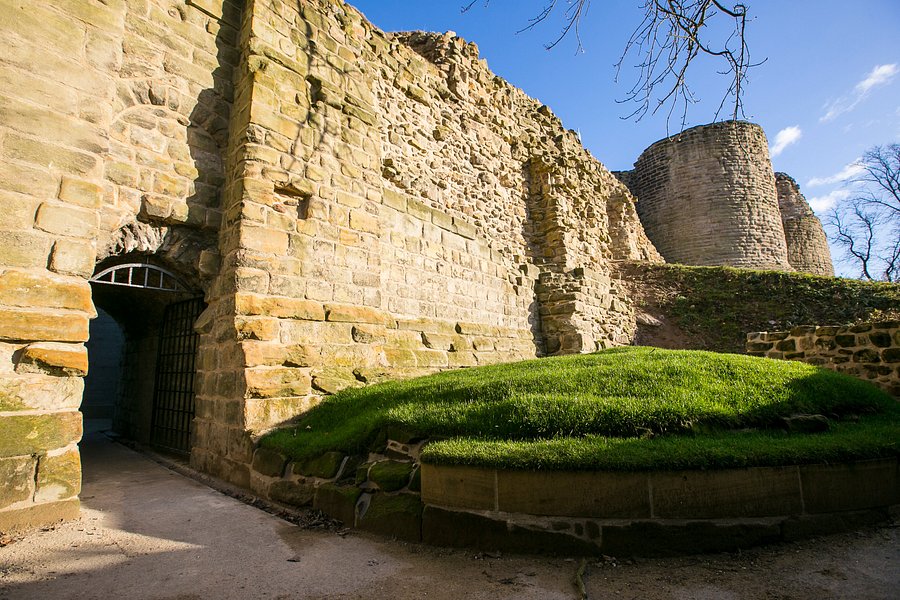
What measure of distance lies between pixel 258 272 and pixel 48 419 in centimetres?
196

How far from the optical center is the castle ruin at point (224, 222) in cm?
326

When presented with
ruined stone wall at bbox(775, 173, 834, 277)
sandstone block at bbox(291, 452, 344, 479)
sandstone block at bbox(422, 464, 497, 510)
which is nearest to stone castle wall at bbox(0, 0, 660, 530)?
sandstone block at bbox(291, 452, 344, 479)

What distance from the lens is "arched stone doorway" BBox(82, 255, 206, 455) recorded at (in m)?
5.31

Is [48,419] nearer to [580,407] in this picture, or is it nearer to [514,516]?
[514,516]

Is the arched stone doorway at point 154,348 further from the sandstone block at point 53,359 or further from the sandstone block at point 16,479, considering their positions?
the sandstone block at point 16,479

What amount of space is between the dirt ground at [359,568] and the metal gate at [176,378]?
2494mm

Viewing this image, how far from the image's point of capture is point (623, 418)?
3.32 meters

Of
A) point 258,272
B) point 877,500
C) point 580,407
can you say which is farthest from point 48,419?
point 877,500

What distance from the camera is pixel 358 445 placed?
3727mm

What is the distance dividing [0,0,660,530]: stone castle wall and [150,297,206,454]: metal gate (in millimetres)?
906

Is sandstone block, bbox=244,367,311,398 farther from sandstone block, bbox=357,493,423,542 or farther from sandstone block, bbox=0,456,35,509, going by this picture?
sandstone block, bbox=357,493,423,542

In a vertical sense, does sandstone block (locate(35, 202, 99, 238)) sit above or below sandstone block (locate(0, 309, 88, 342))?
above

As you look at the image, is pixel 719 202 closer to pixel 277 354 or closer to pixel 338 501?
pixel 277 354

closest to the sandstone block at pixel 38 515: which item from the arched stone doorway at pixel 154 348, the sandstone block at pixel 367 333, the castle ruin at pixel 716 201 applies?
the arched stone doorway at pixel 154 348
